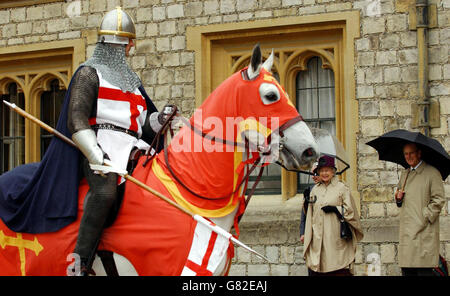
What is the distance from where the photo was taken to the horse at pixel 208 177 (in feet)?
15.4

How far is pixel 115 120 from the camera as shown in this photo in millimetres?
5141

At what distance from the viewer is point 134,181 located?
4723 millimetres

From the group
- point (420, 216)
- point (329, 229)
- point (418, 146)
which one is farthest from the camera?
point (329, 229)

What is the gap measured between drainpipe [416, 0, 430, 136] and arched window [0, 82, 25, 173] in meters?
6.31

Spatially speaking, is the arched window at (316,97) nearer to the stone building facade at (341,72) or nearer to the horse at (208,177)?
the stone building facade at (341,72)

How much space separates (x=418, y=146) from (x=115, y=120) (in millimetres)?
3329

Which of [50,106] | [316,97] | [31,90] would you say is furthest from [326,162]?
[31,90]

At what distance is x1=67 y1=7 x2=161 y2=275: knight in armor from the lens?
478 cm

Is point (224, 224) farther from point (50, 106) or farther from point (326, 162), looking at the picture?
point (50, 106)

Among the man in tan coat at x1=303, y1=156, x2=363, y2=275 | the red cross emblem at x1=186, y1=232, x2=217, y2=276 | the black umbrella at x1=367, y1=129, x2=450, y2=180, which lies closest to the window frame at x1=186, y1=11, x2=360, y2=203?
the black umbrella at x1=367, y1=129, x2=450, y2=180

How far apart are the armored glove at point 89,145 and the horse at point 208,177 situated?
0.35 m

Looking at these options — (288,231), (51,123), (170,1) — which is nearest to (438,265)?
(288,231)

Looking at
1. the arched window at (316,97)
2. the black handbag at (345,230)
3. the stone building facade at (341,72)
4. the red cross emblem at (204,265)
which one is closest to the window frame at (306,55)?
the stone building facade at (341,72)

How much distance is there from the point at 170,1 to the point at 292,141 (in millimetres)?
6299
